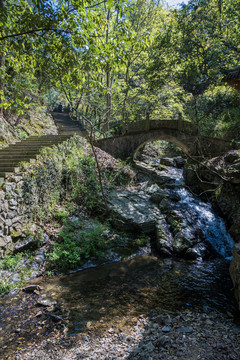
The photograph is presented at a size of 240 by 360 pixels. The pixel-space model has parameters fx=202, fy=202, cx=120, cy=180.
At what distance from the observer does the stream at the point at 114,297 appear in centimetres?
374

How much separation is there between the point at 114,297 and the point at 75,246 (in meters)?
2.07

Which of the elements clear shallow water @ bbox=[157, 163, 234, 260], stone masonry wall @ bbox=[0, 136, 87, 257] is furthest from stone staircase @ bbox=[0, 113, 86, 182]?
clear shallow water @ bbox=[157, 163, 234, 260]

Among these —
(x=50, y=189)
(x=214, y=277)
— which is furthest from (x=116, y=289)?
(x=50, y=189)

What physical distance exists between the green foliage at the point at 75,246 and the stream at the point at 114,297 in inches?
15.1

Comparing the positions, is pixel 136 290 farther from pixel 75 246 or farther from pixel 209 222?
pixel 209 222

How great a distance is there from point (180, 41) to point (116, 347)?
14.9 metres

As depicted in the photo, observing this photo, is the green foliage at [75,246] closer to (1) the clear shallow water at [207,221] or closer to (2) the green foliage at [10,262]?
(2) the green foliage at [10,262]

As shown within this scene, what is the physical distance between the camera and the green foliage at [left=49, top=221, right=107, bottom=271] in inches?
230

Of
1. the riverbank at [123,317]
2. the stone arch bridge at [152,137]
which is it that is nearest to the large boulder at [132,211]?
the riverbank at [123,317]

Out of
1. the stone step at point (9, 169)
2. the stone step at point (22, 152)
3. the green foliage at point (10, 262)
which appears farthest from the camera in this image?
the stone step at point (22, 152)

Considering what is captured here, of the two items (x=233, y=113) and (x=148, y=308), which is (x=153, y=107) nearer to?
(x=233, y=113)

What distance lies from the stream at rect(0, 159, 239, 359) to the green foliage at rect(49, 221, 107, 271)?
0.38 m

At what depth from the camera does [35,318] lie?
3.93 metres

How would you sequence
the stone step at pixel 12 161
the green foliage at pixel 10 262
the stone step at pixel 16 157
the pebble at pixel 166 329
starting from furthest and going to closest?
the stone step at pixel 16 157 < the stone step at pixel 12 161 < the green foliage at pixel 10 262 < the pebble at pixel 166 329
